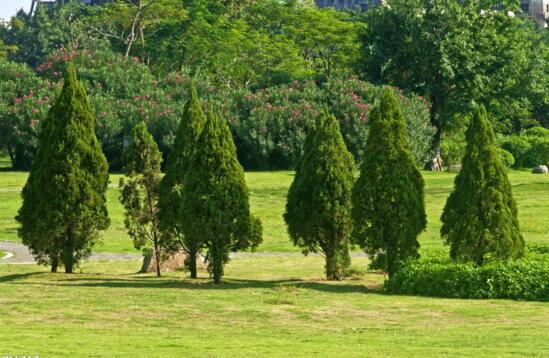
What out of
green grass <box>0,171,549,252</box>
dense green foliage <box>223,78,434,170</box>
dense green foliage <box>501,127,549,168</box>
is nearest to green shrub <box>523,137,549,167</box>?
dense green foliage <box>501,127,549,168</box>

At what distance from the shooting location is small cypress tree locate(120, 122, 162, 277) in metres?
25.2

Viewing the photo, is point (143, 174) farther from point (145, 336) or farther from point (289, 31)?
point (289, 31)

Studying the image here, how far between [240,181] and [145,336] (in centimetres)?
776

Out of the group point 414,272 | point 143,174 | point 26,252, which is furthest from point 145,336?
point 26,252

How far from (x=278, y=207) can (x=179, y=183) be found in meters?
16.0

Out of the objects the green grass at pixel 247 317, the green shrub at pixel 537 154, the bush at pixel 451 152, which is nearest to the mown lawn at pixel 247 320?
the green grass at pixel 247 317

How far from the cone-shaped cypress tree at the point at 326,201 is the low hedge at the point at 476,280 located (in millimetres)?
→ 1977

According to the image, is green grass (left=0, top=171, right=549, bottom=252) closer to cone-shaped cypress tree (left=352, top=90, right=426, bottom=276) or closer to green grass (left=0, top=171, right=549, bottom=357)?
green grass (left=0, top=171, right=549, bottom=357)

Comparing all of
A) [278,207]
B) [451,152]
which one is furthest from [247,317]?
[451,152]

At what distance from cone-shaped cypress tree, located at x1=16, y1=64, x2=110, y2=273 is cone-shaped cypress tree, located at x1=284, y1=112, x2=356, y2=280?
4.01 meters

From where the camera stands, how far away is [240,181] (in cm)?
2370

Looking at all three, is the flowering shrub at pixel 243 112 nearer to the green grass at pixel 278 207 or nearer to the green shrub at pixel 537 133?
the green grass at pixel 278 207

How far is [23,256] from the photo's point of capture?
30266 millimetres

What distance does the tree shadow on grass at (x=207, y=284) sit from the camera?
22.7 metres
